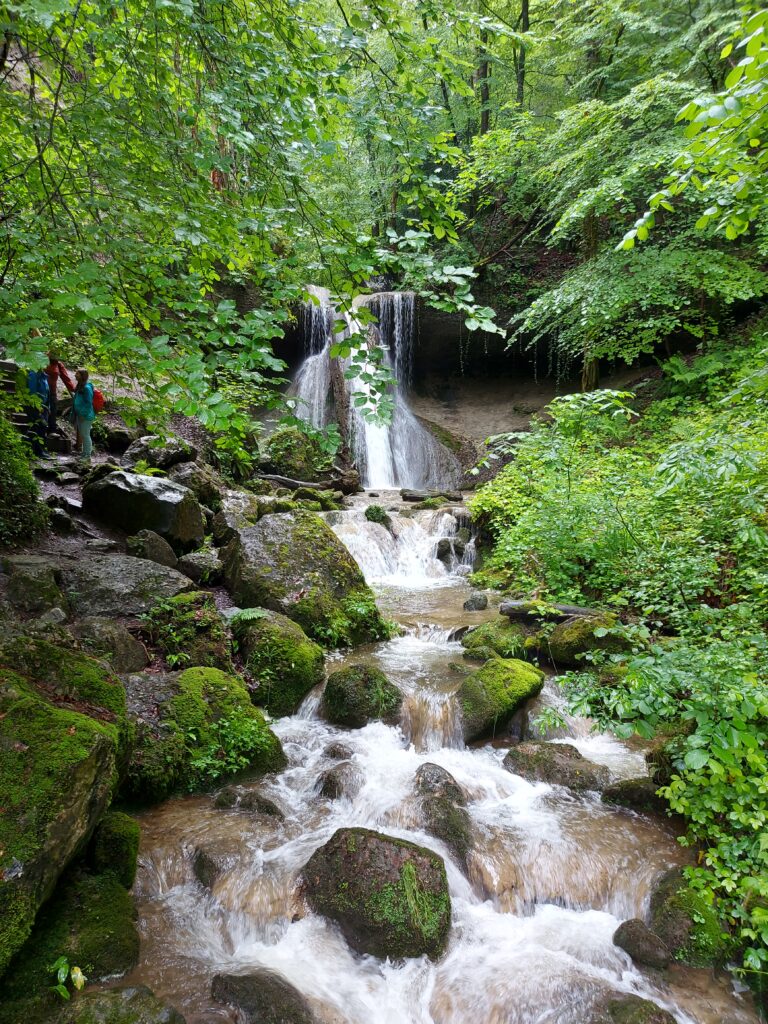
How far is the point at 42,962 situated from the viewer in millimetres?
2514

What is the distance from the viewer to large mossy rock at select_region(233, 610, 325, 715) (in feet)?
18.4

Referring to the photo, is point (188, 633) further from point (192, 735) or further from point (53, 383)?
point (53, 383)

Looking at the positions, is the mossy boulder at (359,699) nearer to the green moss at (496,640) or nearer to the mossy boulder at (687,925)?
the green moss at (496,640)

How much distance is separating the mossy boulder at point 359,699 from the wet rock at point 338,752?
0.42m

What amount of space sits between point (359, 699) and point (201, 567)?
10.1ft

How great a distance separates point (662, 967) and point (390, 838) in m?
1.71

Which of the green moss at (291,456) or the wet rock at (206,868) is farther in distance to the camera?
the green moss at (291,456)

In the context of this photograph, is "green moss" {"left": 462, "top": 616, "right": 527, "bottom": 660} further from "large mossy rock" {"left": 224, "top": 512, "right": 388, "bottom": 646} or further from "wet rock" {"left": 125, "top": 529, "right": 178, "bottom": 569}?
"wet rock" {"left": 125, "top": 529, "right": 178, "bottom": 569}

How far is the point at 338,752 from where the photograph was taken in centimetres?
492

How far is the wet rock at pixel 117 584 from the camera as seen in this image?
18.1 feet

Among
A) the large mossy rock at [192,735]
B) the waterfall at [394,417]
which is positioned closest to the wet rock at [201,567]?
the large mossy rock at [192,735]

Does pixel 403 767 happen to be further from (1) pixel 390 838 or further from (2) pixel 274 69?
(2) pixel 274 69

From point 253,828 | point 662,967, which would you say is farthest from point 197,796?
point 662,967

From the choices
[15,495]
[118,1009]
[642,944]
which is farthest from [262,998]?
[15,495]
